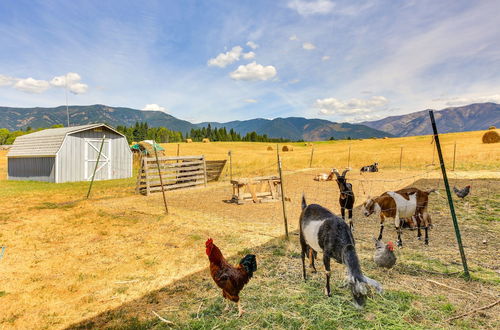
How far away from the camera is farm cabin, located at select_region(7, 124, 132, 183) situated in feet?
73.6

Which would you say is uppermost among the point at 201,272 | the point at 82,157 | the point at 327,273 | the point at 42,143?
the point at 42,143

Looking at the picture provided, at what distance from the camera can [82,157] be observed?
78.1 feet

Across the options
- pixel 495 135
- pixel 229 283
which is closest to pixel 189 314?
pixel 229 283

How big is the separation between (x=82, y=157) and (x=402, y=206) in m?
25.7

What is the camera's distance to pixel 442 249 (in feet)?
22.6

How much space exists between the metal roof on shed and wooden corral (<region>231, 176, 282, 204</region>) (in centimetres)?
1753

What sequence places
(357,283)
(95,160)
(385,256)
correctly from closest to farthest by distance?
(357,283)
(385,256)
(95,160)

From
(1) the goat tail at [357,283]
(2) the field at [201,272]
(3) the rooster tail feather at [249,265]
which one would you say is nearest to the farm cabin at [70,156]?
(2) the field at [201,272]

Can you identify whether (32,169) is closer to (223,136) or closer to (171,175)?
(171,175)

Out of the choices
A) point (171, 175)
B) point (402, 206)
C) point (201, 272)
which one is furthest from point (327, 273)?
point (171, 175)

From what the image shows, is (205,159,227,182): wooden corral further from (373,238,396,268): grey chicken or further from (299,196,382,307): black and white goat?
(373,238,396,268): grey chicken

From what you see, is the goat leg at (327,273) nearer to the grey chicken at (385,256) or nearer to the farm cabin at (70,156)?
the grey chicken at (385,256)

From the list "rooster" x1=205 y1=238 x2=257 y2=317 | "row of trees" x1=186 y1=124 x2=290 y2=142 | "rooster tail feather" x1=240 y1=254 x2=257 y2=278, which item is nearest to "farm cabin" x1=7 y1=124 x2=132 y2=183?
"rooster" x1=205 y1=238 x2=257 y2=317

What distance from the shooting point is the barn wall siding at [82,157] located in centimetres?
2252
